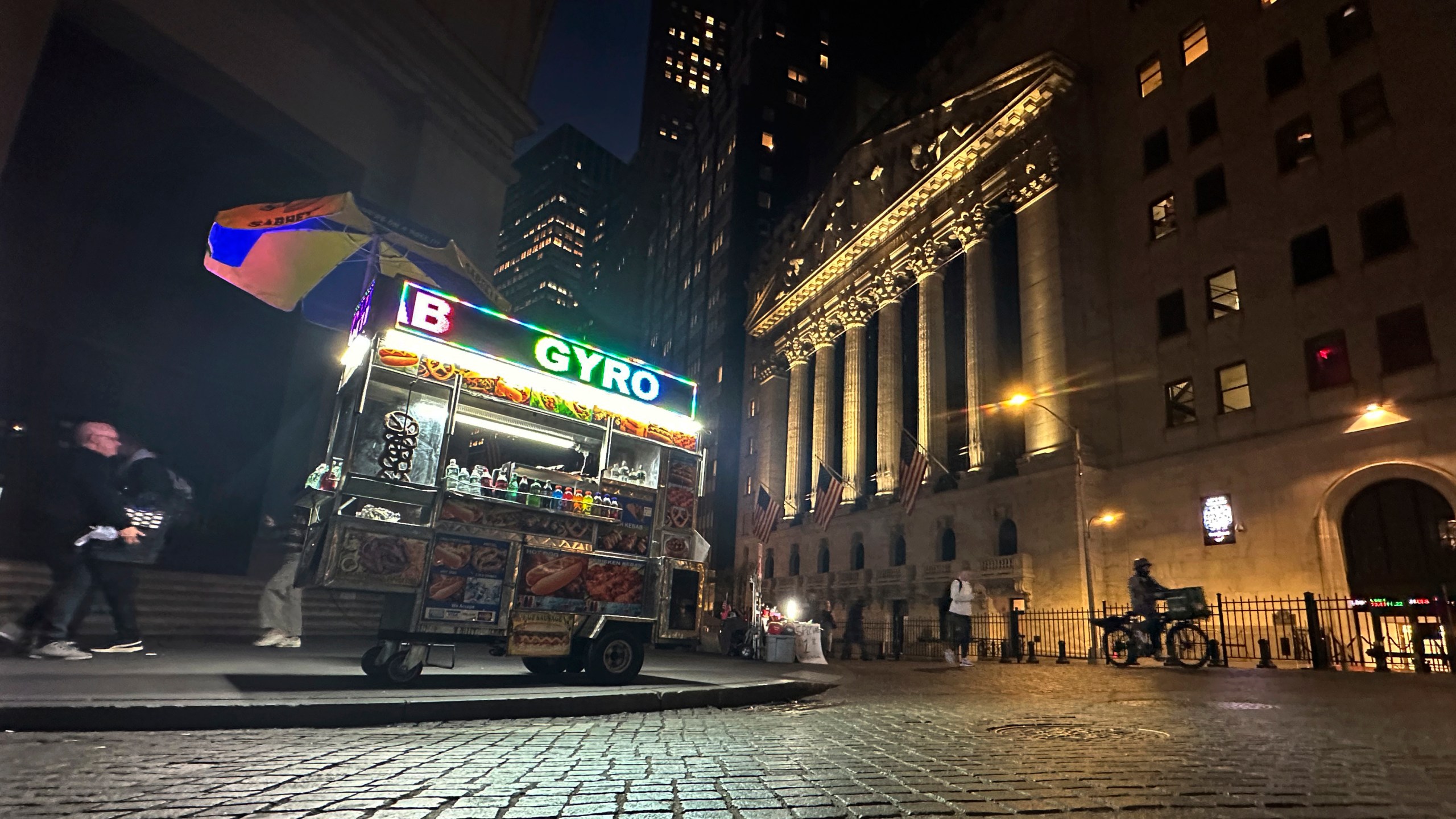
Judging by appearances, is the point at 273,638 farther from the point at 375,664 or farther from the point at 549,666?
the point at 549,666

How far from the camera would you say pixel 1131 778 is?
4.19 metres

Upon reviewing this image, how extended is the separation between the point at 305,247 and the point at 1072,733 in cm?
1242

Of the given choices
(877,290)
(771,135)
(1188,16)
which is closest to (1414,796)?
(1188,16)

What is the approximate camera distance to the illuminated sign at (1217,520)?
2233cm

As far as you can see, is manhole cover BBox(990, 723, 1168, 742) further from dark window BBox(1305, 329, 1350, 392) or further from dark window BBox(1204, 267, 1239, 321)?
dark window BBox(1204, 267, 1239, 321)

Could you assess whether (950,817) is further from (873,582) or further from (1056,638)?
(873,582)

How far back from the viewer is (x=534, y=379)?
30.2ft

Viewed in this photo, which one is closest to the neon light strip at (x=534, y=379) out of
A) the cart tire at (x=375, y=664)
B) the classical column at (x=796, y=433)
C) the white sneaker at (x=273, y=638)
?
the cart tire at (x=375, y=664)

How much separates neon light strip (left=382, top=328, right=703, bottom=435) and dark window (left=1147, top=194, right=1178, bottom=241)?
23.7 m

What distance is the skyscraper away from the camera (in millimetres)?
150375

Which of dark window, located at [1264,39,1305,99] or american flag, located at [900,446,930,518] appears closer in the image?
dark window, located at [1264,39,1305,99]

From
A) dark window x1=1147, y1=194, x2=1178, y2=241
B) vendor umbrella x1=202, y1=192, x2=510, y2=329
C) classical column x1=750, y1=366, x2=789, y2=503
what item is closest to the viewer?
vendor umbrella x1=202, y1=192, x2=510, y2=329

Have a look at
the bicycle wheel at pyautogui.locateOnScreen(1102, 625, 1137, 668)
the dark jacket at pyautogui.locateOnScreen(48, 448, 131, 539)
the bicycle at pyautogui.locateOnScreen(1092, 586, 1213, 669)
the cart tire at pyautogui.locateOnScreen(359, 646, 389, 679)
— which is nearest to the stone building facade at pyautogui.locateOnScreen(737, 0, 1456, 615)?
the bicycle wheel at pyautogui.locateOnScreen(1102, 625, 1137, 668)

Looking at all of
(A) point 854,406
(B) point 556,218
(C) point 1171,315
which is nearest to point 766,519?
(A) point 854,406
